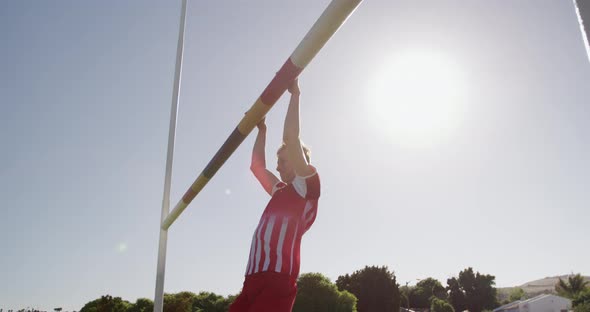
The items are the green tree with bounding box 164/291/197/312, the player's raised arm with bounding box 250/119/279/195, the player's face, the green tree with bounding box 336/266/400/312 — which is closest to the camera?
the player's face

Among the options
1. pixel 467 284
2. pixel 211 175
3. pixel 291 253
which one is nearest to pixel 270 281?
pixel 291 253

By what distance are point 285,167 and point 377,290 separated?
104 ft

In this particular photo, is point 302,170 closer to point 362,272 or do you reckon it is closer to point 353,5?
point 353,5

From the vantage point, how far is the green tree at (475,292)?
50.8 metres

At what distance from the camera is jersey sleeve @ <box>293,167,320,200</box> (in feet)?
5.56

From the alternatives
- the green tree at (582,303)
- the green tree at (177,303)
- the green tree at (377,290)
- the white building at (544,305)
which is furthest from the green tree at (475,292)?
the green tree at (177,303)

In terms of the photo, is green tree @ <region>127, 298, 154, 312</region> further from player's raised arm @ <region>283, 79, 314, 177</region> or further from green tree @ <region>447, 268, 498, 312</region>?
green tree @ <region>447, 268, 498, 312</region>

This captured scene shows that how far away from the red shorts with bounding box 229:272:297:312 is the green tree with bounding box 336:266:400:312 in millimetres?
31256

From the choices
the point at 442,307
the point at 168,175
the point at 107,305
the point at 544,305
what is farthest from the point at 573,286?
the point at 168,175

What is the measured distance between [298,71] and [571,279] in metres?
64.0

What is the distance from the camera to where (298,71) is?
1471 millimetres

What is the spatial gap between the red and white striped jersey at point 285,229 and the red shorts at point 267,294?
1.1 inches

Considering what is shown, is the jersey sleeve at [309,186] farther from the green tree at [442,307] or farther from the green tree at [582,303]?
the green tree at [442,307]

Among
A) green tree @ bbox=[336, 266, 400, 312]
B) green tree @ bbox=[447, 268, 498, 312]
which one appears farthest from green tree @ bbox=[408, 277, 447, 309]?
green tree @ bbox=[336, 266, 400, 312]
